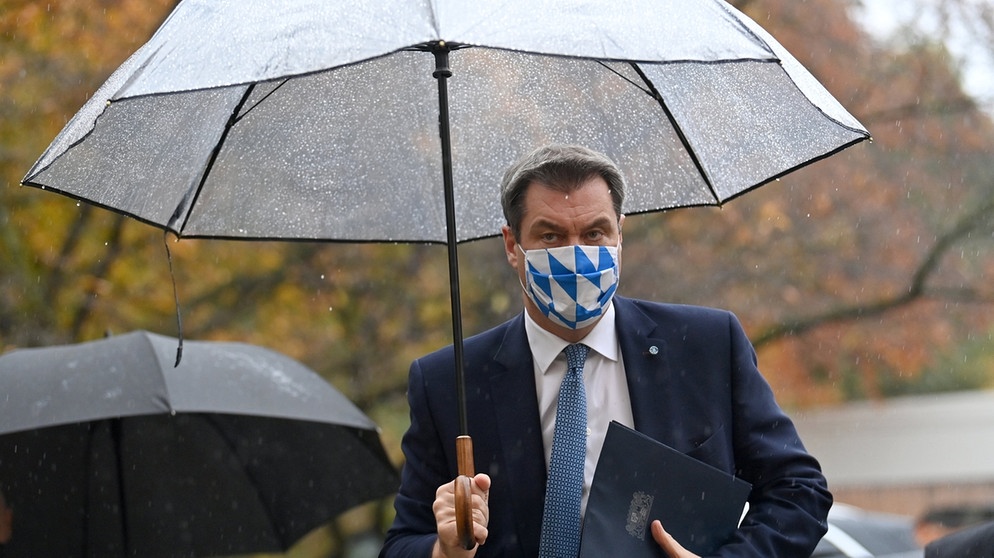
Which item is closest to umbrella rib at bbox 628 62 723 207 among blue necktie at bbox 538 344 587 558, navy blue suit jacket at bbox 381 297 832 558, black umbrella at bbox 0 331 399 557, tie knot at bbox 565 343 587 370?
navy blue suit jacket at bbox 381 297 832 558

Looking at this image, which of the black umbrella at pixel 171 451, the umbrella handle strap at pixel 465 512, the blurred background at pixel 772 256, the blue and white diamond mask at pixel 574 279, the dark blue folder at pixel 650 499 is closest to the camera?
the umbrella handle strap at pixel 465 512

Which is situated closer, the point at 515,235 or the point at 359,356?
the point at 515,235

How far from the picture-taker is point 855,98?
13.8 meters

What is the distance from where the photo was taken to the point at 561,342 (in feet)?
12.7

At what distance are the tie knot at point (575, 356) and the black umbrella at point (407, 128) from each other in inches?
13.6

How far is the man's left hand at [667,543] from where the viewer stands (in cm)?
353

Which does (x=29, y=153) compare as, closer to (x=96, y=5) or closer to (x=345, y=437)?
(x=96, y=5)

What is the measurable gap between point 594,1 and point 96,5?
876 cm

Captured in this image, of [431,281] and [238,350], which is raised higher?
[238,350]

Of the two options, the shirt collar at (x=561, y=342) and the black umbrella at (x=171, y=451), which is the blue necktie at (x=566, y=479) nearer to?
the shirt collar at (x=561, y=342)

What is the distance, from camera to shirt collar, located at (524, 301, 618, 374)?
12.6 ft

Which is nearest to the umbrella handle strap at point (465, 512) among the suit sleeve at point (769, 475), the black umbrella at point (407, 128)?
the black umbrella at point (407, 128)

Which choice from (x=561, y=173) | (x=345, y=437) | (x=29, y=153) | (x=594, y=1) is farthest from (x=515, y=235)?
(x=29, y=153)

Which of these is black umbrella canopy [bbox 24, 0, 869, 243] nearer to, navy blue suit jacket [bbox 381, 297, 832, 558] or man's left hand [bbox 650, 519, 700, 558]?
navy blue suit jacket [bbox 381, 297, 832, 558]
